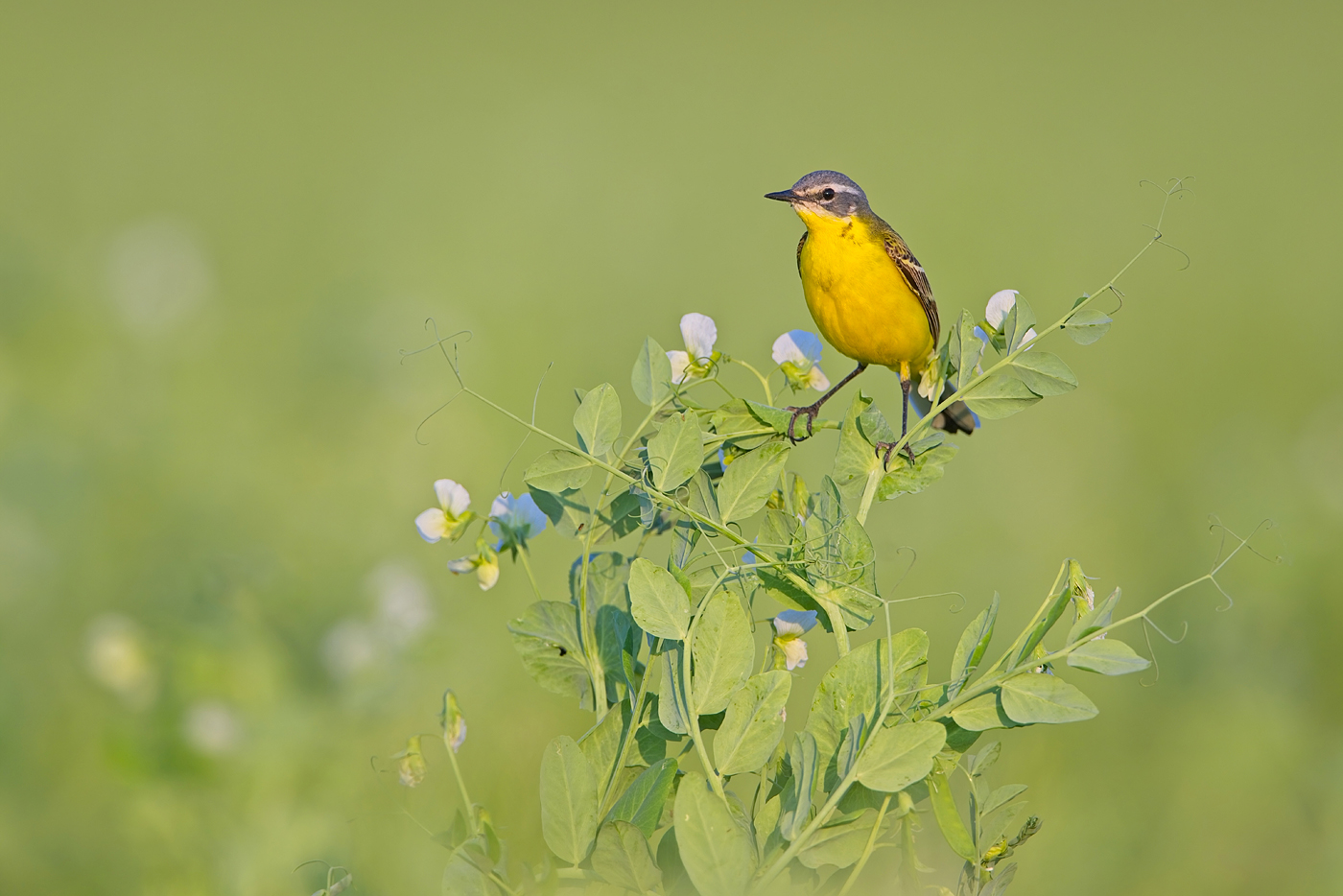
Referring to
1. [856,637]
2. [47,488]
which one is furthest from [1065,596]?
[47,488]

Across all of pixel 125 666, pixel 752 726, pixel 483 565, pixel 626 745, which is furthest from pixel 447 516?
pixel 125 666

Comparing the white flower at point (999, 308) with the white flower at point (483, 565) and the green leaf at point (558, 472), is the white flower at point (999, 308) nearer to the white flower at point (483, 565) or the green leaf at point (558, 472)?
the green leaf at point (558, 472)

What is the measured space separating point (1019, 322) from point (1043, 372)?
8cm

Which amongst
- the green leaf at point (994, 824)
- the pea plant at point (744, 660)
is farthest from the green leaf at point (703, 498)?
the green leaf at point (994, 824)

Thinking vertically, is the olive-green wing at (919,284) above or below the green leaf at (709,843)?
below

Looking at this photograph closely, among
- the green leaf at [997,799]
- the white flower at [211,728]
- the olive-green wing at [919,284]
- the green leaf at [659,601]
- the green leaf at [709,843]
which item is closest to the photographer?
the green leaf at [709,843]

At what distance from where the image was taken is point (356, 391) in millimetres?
4410

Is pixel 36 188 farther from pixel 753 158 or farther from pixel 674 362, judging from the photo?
pixel 674 362

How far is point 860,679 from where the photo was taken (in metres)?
1.32

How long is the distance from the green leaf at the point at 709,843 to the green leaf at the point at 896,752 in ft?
0.51

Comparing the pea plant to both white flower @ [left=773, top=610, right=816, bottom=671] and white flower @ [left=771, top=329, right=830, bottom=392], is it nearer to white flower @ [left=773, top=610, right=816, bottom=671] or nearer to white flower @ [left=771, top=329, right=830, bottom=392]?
white flower @ [left=773, top=610, right=816, bottom=671]

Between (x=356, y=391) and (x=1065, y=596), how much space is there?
3.58 m

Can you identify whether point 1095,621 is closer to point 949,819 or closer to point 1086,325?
point 949,819

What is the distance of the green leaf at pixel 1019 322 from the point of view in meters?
1.52
